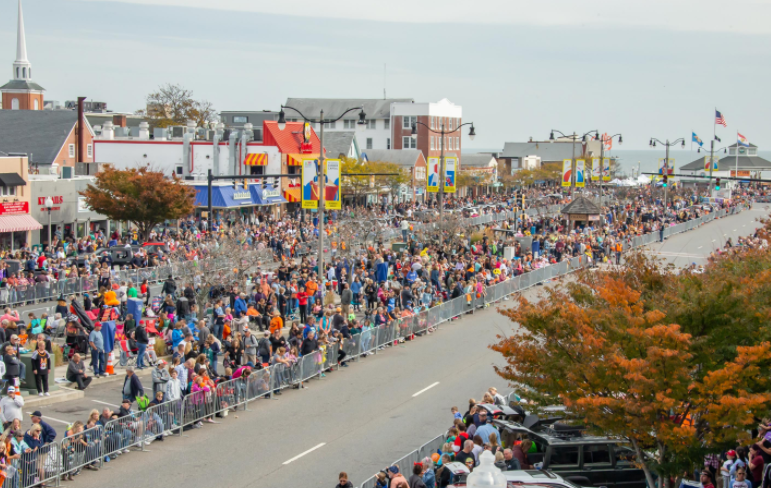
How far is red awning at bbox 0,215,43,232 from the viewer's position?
35.8 meters

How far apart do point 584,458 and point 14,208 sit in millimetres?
31552

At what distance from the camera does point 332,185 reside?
87.1 ft

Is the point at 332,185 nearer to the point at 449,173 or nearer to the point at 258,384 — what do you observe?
the point at 258,384

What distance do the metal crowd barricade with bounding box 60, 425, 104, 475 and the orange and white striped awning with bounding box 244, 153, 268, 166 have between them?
1923 inches

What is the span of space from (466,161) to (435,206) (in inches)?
1753

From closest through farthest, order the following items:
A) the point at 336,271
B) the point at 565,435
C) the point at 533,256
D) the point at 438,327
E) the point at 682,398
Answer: the point at 682,398
the point at 565,435
the point at 438,327
the point at 336,271
the point at 533,256

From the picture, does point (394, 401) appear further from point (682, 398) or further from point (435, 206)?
point (435, 206)

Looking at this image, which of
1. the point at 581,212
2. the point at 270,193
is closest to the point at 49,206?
the point at 270,193

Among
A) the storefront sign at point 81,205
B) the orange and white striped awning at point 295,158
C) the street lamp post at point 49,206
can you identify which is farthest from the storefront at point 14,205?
the orange and white striped awning at point 295,158

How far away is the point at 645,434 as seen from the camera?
38.4ft

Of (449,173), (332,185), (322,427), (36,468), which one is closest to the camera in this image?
(36,468)

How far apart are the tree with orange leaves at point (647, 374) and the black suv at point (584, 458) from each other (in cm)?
55

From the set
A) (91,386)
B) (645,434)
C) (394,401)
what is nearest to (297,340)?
(394,401)

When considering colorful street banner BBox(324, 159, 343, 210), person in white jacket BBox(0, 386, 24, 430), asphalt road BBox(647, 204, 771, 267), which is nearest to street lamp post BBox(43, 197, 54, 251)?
colorful street banner BBox(324, 159, 343, 210)
